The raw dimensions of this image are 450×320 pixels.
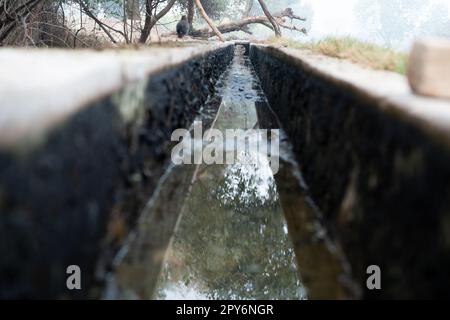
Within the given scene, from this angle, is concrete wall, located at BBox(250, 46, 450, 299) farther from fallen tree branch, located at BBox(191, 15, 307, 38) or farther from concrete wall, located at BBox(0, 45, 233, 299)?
fallen tree branch, located at BBox(191, 15, 307, 38)

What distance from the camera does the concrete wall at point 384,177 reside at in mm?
1522

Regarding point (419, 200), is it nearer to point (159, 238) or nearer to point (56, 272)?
point (56, 272)

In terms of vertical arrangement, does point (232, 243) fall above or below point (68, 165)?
below

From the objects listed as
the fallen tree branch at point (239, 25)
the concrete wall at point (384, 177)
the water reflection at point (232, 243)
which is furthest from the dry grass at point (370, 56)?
the fallen tree branch at point (239, 25)

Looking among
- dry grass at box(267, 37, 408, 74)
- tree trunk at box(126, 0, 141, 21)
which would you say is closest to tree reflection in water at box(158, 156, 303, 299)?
dry grass at box(267, 37, 408, 74)

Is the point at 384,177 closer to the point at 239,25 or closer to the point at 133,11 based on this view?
the point at 133,11

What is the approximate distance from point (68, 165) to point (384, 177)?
1.27 metres

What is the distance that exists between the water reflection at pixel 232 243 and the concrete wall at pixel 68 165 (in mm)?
339

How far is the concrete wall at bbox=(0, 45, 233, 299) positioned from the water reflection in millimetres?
339

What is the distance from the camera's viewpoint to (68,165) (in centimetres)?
176

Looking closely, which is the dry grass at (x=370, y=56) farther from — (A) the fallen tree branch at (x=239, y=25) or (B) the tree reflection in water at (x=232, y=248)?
(A) the fallen tree branch at (x=239, y=25)

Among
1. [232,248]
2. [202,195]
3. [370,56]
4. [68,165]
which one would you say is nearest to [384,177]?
[232,248]
